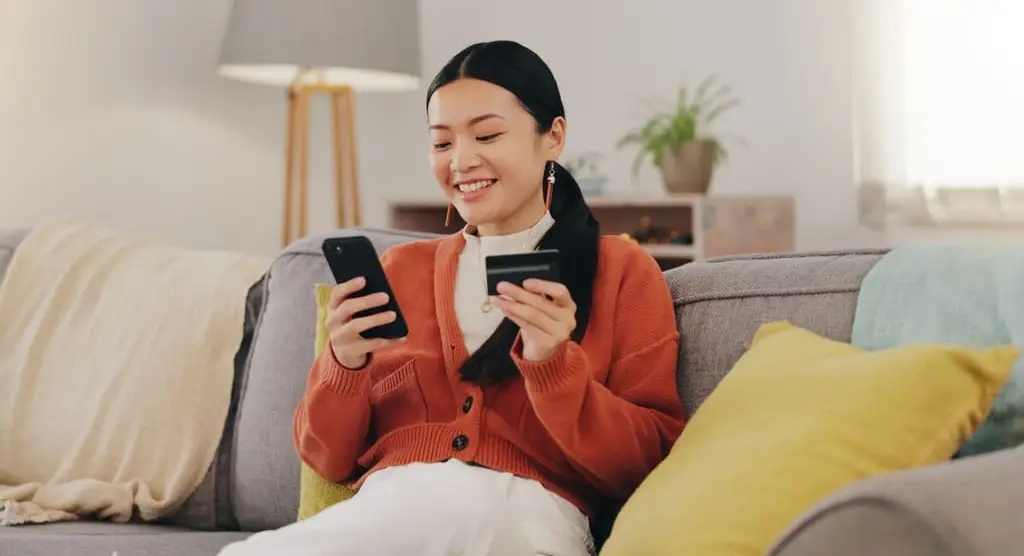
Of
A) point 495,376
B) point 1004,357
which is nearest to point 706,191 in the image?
point 495,376

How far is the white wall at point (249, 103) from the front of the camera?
10.3 ft

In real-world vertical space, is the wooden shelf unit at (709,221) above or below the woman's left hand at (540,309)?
below

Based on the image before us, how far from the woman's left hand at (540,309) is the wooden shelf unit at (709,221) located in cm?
178

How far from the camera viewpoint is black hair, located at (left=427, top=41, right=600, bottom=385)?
1.40 metres

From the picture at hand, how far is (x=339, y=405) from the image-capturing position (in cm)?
141

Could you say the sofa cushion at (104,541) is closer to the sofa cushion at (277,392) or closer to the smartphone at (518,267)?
the sofa cushion at (277,392)

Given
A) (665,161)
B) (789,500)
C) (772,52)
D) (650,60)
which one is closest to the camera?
(789,500)

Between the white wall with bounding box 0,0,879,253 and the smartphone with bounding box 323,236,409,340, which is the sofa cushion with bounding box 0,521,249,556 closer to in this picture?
the smartphone with bounding box 323,236,409,340

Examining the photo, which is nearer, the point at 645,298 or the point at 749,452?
the point at 749,452

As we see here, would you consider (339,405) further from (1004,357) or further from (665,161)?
(665,161)

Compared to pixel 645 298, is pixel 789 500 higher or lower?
lower

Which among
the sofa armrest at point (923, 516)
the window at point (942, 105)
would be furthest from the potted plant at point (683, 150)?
the sofa armrest at point (923, 516)

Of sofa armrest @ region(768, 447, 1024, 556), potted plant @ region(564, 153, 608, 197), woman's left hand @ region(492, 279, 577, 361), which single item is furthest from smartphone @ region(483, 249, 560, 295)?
potted plant @ region(564, 153, 608, 197)

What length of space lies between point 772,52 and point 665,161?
50cm
